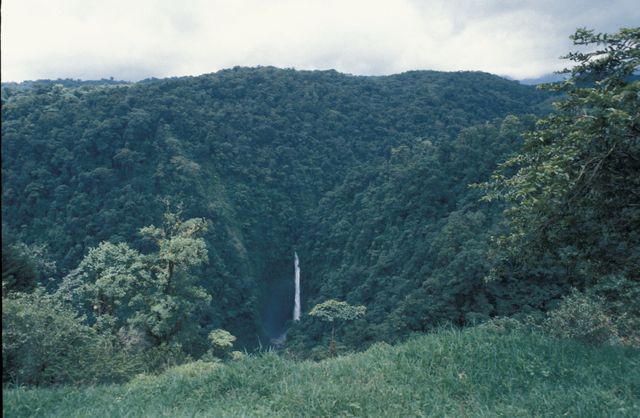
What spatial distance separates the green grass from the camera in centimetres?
422

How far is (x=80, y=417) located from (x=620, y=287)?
880 cm

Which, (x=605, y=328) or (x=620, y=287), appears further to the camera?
(x=620, y=287)

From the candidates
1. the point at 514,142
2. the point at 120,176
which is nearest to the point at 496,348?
the point at 514,142

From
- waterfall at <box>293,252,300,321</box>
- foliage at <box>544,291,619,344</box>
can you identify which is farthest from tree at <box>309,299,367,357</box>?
foliage at <box>544,291,619,344</box>

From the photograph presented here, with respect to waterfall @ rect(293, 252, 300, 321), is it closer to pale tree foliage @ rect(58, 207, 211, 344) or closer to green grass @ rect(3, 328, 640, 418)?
pale tree foliage @ rect(58, 207, 211, 344)

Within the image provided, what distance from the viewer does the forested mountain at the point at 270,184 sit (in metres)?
34.5

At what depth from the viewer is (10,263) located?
1067 centimetres

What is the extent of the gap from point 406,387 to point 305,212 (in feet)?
190

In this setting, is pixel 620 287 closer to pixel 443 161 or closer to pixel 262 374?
pixel 262 374

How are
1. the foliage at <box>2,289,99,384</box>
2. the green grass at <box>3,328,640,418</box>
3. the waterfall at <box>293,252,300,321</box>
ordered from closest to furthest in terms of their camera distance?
the green grass at <box>3,328,640,418</box> < the foliage at <box>2,289,99,384</box> < the waterfall at <box>293,252,300,321</box>

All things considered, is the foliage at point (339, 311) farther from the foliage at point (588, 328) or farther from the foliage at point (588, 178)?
the foliage at point (588, 328)

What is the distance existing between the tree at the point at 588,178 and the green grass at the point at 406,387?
1928 mm

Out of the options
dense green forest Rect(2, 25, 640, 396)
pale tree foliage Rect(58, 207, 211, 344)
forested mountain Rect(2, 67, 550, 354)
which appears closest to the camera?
dense green forest Rect(2, 25, 640, 396)

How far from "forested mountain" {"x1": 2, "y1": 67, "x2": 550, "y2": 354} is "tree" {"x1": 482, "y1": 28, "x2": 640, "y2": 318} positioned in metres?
15.2
